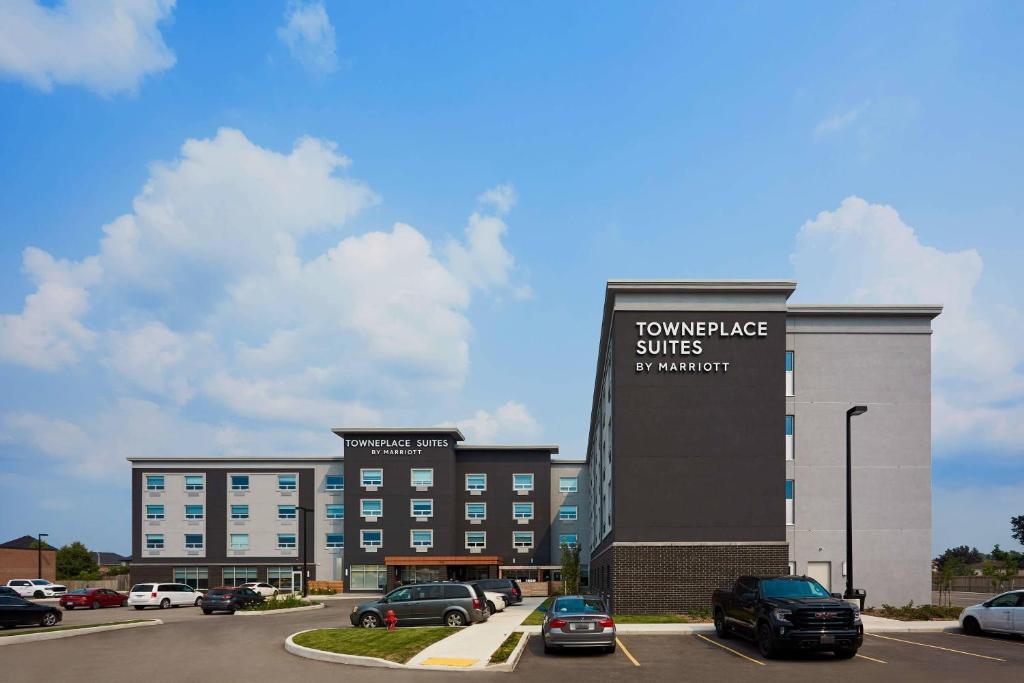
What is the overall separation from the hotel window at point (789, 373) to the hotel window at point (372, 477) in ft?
163

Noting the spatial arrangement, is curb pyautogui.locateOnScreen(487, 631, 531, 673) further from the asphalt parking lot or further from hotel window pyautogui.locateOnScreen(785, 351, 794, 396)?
hotel window pyautogui.locateOnScreen(785, 351, 794, 396)

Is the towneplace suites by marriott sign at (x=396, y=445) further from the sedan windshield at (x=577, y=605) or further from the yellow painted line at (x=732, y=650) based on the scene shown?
the sedan windshield at (x=577, y=605)

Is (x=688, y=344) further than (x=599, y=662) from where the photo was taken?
Yes

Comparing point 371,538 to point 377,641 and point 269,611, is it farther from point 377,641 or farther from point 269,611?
point 377,641

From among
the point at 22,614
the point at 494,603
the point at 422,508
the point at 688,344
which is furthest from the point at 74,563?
the point at 688,344


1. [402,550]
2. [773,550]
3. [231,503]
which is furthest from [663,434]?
[231,503]

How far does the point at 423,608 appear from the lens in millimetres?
31906

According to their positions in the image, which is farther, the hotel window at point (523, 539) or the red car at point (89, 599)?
the hotel window at point (523, 539)

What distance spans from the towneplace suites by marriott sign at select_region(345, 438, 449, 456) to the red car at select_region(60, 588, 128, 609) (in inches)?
1132

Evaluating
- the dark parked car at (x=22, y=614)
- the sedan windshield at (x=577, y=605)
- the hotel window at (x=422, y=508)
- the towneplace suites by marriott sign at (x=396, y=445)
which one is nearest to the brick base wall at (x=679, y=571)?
the sedan windshield at (x=577, y=605)

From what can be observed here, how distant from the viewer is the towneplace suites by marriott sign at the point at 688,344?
36781mm

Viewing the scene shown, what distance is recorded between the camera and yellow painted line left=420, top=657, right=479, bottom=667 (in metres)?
20.8

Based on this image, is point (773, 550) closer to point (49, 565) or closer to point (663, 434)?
point (663, 434)

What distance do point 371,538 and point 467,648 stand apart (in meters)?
57.6
